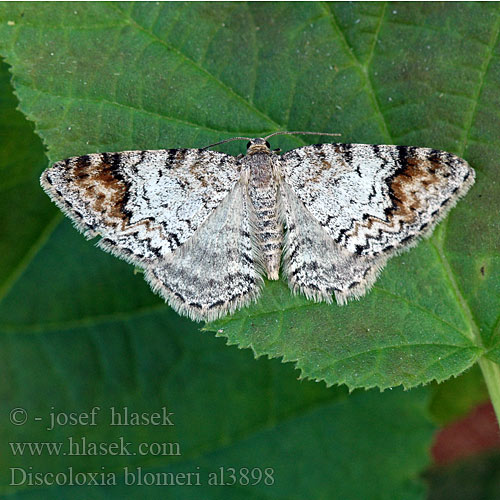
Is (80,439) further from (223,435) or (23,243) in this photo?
(23,243)

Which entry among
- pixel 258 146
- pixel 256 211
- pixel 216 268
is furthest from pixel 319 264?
pixel 258 146

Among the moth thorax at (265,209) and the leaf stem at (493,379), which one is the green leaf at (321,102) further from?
the moth thorax at (265,209)

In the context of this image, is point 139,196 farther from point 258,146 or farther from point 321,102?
point 321,102

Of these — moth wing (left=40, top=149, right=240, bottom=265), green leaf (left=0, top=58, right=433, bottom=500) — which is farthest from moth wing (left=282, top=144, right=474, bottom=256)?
green leaf (left=0, top=58, right=433, bottom=500)

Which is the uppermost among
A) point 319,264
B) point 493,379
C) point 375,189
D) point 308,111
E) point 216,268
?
point 308,111

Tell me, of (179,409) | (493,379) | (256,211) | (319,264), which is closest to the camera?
(493,379)

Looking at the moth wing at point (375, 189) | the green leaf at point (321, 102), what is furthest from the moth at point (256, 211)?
the green leaf at point (321, 102)

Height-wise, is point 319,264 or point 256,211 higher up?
point 256,211
